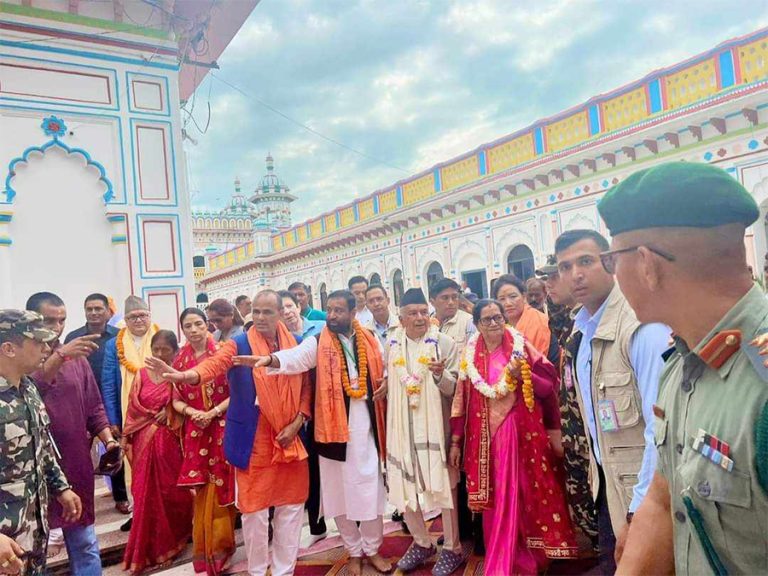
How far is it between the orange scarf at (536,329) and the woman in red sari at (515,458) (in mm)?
653

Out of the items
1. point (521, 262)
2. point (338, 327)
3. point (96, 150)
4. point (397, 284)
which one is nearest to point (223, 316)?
point (338, 327)

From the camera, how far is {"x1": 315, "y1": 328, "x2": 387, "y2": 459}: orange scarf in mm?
3088

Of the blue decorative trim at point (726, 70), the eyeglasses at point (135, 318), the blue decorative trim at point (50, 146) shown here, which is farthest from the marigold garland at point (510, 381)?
the blue decorative trim at point (726, 70)

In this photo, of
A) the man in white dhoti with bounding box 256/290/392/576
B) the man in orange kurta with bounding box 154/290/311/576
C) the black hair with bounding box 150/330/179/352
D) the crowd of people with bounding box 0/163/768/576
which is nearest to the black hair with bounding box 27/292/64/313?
the crowd of people with bounding box 0/163/768/576

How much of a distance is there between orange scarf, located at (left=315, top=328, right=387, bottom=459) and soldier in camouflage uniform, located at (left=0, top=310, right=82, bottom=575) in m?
1.38

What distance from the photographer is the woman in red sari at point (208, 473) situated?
3.24 metres

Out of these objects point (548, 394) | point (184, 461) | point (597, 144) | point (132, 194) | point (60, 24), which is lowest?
point (184, 461)

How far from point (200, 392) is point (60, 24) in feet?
16.6

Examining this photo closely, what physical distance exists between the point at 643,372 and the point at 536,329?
1.84 metres

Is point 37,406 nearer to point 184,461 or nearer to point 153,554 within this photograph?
point 184,461

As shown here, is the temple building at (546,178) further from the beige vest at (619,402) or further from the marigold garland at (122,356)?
the marigold garland at (122,356)

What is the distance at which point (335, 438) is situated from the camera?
3.08 metres

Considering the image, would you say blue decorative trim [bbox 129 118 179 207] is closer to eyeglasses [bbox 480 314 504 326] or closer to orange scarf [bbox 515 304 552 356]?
orange scarf [bbox 515 304 552 356]

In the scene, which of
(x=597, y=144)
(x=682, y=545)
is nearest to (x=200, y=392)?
(x=682, y=545)
